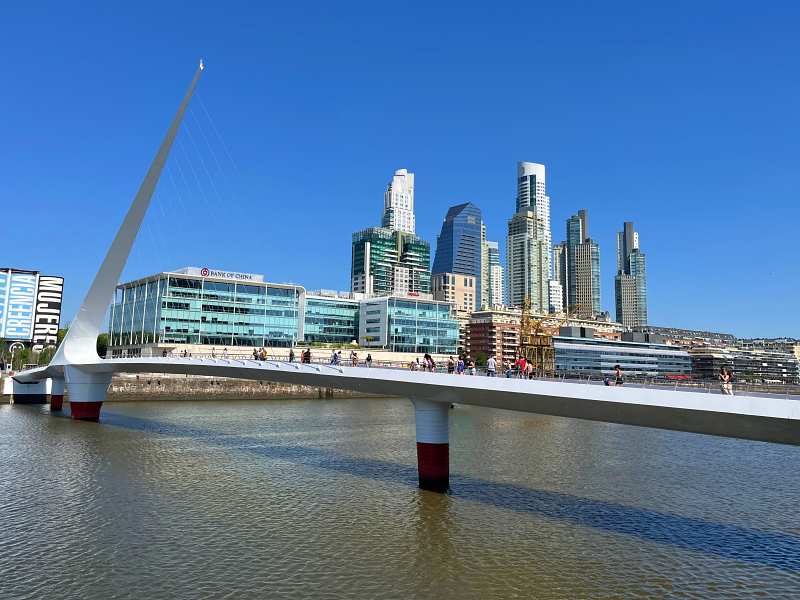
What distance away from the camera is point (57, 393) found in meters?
53.3

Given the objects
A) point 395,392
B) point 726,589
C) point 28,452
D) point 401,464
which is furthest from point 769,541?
point 28,452

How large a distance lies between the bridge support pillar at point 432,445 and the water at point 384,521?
801 mm

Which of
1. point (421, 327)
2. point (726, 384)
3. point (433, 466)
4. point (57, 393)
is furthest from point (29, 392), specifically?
point (421, 327)

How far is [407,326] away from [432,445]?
337 feet

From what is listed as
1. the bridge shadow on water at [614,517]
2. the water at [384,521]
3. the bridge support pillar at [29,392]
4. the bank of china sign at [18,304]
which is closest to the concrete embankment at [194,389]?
the bridge support pillar at [29,392]

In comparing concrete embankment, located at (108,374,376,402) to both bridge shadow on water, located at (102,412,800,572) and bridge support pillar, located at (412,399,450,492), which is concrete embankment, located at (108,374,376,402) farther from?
bridge support pillar, located at (412,399,450,492)

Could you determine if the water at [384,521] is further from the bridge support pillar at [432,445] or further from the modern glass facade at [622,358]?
the modern glass facade at [622,358]

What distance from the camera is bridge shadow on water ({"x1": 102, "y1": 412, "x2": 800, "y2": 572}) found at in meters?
16.4

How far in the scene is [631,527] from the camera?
18156 mm

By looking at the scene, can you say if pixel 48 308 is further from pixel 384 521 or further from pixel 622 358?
pixel 384 521

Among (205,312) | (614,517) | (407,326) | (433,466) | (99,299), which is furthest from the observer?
(407,326)

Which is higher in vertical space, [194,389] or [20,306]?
[20,306]

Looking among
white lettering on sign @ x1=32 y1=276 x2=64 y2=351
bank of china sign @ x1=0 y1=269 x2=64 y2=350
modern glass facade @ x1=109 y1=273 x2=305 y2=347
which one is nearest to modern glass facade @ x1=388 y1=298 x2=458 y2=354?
modern glass facade @ x1=109 y1=273 x2=305 y2=347

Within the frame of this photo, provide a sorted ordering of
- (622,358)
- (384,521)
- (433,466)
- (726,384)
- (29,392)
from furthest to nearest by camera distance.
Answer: (622,358), (29,392), (433,466), (384,521), (726,384)
